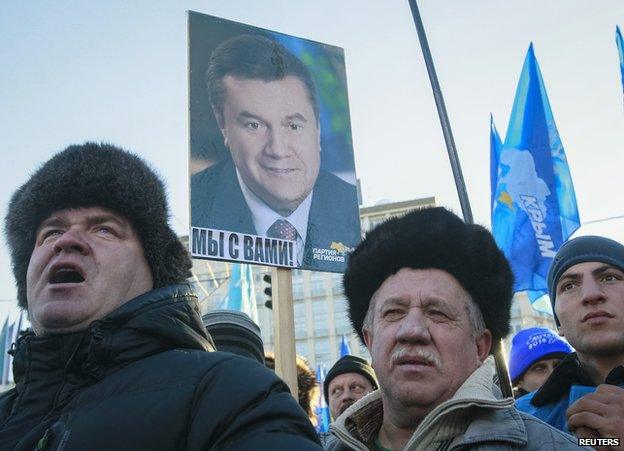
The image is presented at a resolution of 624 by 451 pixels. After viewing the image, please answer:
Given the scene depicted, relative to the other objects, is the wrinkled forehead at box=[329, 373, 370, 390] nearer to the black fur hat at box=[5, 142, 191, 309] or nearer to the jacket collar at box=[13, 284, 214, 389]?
the black fur hat at box=[5, 142, 191, 309]

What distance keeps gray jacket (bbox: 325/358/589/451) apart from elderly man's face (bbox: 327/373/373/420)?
217 centimetres

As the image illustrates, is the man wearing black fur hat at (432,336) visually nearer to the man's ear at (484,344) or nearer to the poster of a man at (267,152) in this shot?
the man's ear at (484,344)

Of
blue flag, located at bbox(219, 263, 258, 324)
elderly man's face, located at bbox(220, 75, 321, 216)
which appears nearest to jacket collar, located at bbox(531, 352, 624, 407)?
elderly man's face, located at bbox(220, 75, 321, 216)

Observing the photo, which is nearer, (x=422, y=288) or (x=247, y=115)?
(x=422, y=288)

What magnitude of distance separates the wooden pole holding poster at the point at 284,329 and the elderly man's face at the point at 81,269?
241 cm

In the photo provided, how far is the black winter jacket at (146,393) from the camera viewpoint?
4.23 feet

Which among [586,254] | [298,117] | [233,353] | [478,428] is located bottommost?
[478,428]

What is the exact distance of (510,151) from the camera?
5.36 meters

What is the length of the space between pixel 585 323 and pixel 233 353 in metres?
1.30

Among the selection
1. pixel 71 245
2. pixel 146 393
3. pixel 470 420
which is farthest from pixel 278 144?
pixel 146 393

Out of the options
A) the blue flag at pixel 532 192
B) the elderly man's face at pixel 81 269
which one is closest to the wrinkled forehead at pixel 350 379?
the blue flag at pixel 532 192

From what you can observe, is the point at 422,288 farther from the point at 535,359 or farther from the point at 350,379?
the point at 350,379

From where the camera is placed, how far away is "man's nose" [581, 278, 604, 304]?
7.54ft

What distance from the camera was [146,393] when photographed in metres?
1.37
